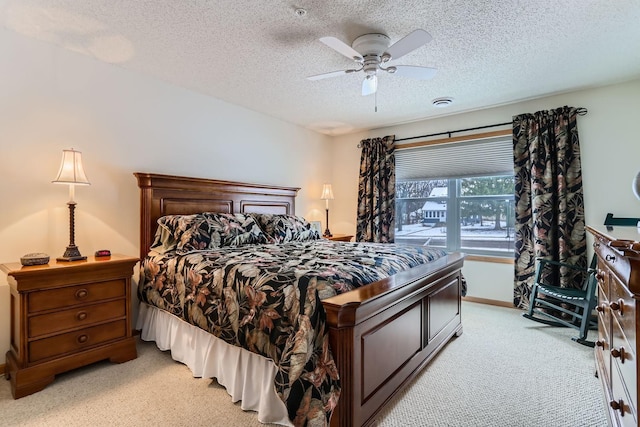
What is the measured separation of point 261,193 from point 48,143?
82.2 inches

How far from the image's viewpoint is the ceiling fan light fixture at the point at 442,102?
3623mm

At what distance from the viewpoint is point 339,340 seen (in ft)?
4.85

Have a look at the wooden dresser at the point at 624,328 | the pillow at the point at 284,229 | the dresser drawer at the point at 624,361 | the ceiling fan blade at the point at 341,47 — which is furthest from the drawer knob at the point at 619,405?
the pillow at the point at 284,229

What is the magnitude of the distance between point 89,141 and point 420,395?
3209 mm

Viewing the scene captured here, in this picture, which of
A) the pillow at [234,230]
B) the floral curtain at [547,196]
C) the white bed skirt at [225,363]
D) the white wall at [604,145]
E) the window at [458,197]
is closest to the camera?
the white bed skirt at [225,363]

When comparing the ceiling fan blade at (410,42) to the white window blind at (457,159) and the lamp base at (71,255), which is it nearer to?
the white window blind at (457,159)

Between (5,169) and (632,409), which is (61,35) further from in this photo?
(632,409)

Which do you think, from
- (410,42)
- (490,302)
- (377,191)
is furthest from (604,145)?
(410,42)

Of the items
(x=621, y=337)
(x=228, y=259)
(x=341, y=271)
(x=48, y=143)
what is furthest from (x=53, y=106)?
(x=621, y=337)

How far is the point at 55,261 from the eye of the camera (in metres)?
2.29

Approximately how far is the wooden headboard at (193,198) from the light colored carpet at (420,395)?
1.18 meters

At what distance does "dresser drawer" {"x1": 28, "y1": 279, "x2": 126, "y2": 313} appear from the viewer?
80.0 inches

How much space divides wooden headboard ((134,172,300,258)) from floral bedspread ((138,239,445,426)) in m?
0.49

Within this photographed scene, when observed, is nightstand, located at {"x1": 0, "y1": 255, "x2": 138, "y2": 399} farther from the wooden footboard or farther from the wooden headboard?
the wooden footboard
